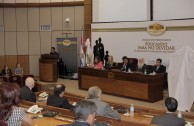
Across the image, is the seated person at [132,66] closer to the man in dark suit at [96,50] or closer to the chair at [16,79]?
the man in dark suit at [96,50]

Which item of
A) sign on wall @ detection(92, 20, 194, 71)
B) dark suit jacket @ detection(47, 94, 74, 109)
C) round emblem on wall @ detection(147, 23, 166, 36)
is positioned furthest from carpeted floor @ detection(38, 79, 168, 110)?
dark suit jacket @ detection(47, 94, 74, 109)

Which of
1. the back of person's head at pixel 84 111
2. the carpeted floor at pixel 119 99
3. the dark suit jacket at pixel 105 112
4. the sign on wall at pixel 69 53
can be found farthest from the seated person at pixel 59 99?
the sign on wall at pixel 69 53

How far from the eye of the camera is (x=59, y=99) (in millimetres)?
5457

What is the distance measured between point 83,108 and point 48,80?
10.1 meters

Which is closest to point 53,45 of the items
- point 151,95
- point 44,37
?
point 44,37

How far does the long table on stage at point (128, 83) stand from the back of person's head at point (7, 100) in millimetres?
6303

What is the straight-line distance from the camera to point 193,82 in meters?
7.19

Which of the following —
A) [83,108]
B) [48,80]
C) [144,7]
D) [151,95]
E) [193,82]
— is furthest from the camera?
[48,80]

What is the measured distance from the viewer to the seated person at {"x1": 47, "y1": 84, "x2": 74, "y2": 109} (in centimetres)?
538

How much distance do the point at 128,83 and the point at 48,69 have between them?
461 cm

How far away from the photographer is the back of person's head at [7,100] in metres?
2.91

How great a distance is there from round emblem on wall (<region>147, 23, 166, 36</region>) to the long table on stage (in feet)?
6.20

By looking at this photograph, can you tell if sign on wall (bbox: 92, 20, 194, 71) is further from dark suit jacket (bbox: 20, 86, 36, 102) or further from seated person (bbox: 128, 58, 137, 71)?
dark suit jacket (bbox: 20, 86, 36, 102)

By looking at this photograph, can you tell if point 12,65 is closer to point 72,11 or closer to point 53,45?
point 53,45
